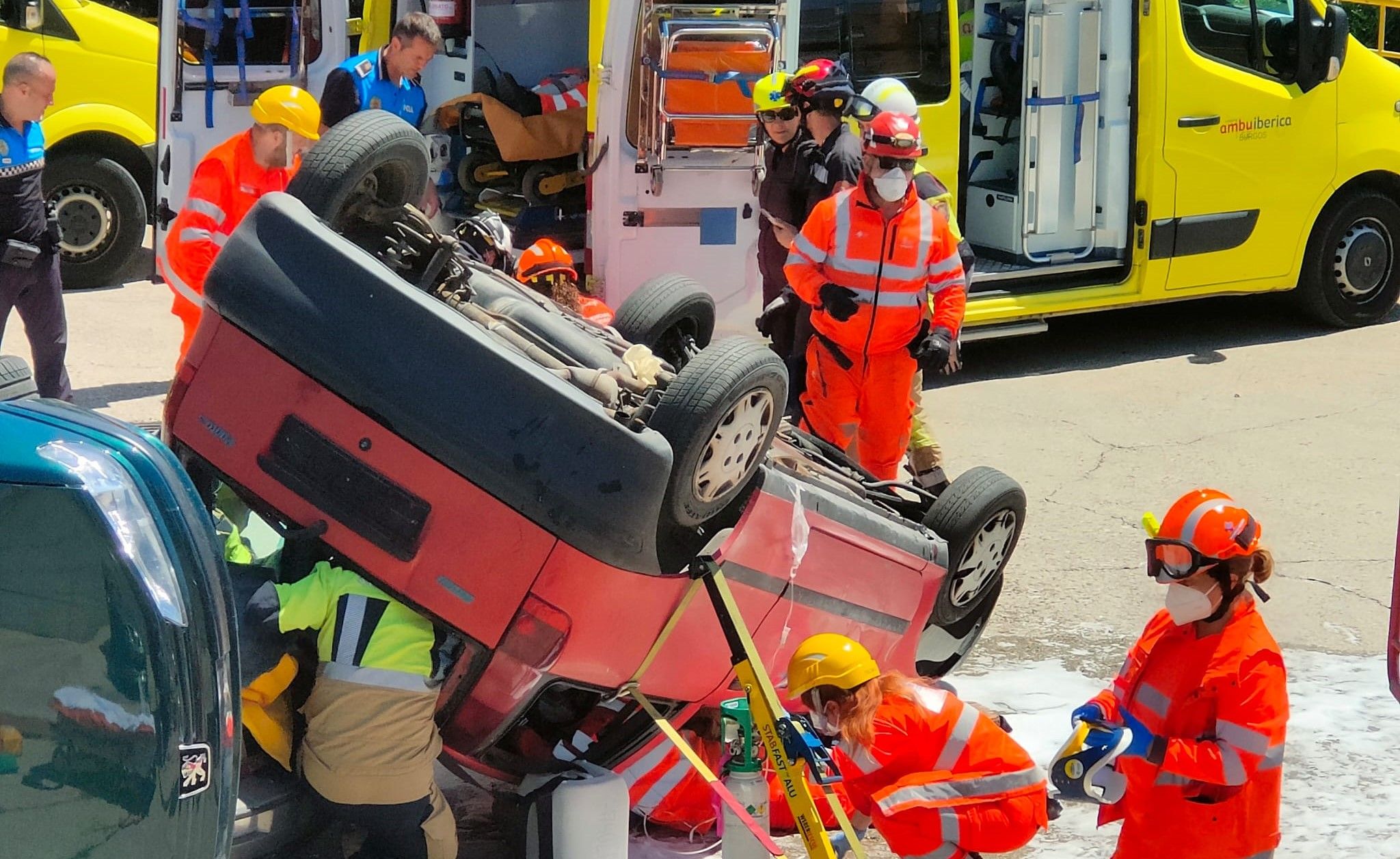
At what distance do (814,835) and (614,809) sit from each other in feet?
1.88

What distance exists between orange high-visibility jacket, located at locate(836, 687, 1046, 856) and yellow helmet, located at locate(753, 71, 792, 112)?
11.8 feet

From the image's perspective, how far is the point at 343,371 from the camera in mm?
3654

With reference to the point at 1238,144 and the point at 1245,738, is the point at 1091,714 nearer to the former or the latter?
the point at 1245,738

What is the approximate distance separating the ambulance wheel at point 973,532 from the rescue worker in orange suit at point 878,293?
2.57 ft

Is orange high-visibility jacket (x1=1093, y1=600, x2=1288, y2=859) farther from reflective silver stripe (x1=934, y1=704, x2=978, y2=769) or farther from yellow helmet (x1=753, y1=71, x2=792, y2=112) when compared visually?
yellow helmet (x1=753, y1=71, x2=792, y2=112)

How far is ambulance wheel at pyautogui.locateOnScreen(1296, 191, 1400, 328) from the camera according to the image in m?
9.65

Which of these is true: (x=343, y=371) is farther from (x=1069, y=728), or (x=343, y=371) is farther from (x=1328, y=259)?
(x=1328, y=259)

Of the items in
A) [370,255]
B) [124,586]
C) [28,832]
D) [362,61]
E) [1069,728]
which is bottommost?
[1069,728]

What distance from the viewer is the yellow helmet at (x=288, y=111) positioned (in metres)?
6.23

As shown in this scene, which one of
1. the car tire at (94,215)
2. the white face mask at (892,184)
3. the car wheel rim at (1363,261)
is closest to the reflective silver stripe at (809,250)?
the white face mask at (892,184)

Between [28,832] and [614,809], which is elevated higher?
[28,832]

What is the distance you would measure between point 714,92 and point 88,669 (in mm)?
5282

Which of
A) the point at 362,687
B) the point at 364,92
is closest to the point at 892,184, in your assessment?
the point at 362,687

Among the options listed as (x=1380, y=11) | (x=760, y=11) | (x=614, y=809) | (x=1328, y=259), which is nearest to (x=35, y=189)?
(x=760, y=11)
